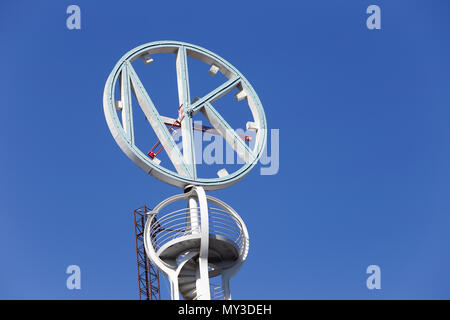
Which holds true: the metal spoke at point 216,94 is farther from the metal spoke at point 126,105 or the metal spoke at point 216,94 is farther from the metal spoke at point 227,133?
the metal spoke at point 126,105

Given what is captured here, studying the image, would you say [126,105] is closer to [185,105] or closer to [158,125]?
[158,125]

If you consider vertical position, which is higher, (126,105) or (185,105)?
(185,105)

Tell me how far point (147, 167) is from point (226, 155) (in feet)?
18.5

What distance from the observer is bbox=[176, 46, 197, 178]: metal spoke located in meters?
37.4

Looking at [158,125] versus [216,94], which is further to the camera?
[216,94]

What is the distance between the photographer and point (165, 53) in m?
41.0

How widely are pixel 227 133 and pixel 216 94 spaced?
2.38 meters

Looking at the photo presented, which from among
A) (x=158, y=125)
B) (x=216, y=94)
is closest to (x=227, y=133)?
(x=216, y=94)

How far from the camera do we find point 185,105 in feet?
128

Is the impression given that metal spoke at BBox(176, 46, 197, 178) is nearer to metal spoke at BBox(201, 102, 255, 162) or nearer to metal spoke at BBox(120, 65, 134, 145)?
metal spoke at BBox(201, 102, 255, 162)

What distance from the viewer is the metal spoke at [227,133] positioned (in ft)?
128
